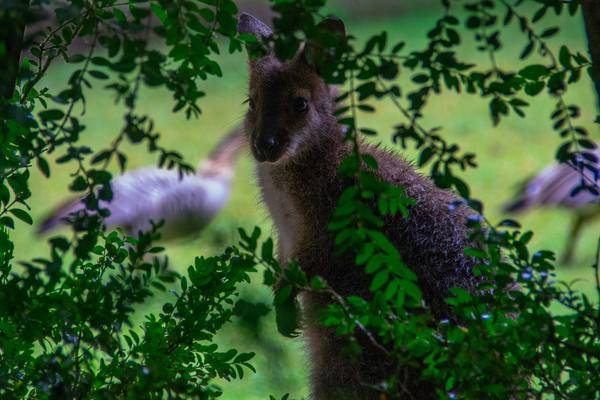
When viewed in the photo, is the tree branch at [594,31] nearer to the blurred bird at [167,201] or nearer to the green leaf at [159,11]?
the green leaf at [159,11]

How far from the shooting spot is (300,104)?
96.7 inches

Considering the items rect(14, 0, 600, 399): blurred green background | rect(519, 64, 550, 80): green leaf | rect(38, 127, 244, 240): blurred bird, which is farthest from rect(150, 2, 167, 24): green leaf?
rect(38, 127, 244, 240): blurred bird

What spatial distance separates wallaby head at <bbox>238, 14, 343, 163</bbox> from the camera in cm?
238

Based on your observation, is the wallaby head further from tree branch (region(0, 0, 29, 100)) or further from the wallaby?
tree branch (region(0, 0, 29, 100))

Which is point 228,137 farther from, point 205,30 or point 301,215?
point 205,30

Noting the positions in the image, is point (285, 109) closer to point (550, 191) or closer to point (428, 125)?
point (550, 191)

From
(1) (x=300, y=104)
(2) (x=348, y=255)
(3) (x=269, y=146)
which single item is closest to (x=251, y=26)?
(1) (x=300, y=104)

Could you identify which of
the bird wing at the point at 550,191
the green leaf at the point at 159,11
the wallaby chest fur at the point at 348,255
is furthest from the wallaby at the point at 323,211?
the bird wing at the point at 550,191

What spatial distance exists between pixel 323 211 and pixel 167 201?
3514 millimetres

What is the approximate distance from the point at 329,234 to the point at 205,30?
100cm

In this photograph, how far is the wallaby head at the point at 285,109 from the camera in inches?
93.5

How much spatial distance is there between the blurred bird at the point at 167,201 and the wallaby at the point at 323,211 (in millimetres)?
3027

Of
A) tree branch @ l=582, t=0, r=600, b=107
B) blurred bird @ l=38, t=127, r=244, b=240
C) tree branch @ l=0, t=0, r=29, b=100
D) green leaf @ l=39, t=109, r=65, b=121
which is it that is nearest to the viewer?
tree branch @ l=0, t=0, r=29, b=100

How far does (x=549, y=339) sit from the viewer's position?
1280 mm
